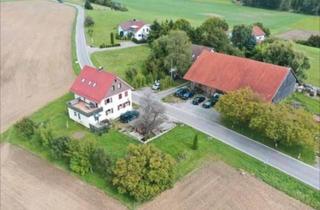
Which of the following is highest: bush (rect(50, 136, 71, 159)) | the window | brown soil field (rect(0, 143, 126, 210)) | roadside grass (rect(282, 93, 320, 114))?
the window

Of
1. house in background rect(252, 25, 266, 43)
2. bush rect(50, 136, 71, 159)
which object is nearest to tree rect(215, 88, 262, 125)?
bush rect(50, 136, 71, 159)

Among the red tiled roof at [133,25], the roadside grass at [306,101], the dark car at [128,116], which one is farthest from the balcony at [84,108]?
the red tiled roof at [133,25]

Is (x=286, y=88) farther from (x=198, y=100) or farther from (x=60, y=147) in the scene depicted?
(x=60, y=147)

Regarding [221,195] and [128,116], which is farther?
[128,116]

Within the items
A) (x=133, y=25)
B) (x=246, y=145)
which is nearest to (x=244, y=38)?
(x=133, y=25)

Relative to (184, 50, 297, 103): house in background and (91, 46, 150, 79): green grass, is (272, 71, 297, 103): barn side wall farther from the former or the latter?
(91, 46, 150, 79): green grass
